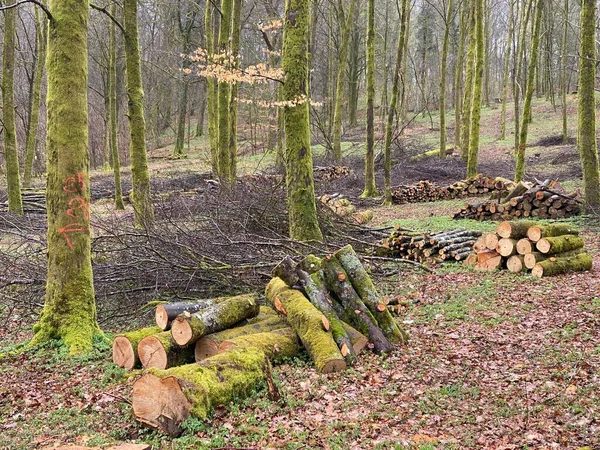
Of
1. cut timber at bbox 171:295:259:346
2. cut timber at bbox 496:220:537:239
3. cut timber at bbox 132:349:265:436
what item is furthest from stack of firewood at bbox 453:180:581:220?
cut timber at bbox 132:349:265:436

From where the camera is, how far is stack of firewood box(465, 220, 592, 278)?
8.87 m

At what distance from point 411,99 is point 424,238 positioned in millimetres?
50016

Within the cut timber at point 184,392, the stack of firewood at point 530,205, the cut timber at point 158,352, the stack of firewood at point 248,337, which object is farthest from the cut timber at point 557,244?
the cut timber at point 158,352

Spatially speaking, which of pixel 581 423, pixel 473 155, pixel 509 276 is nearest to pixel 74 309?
pixel 581 423

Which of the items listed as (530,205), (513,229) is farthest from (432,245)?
(530,205)

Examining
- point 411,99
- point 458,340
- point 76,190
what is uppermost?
point 411,99

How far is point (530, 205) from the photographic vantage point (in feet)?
45.8

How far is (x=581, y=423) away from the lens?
4.11 m

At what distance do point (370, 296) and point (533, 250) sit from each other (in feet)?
13.7

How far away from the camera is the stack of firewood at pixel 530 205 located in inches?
536

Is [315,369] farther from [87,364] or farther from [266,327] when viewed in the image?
[87,364]

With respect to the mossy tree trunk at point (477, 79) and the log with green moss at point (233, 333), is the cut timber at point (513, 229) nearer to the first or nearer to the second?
the log with green moss at point (233, 333)

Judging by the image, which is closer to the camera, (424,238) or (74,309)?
(74,309)

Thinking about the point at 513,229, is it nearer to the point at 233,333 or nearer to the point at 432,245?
the point at 432,245
